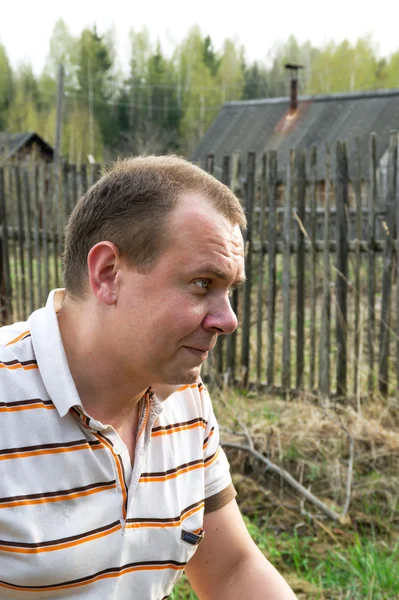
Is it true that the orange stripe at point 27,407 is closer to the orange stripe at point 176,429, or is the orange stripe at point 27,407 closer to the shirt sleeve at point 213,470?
the orange stripe at point 176,429

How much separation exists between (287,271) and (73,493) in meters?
4.20

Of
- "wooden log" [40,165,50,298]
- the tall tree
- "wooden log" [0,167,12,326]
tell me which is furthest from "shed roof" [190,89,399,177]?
the tall tree

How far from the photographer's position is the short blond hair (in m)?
1.44

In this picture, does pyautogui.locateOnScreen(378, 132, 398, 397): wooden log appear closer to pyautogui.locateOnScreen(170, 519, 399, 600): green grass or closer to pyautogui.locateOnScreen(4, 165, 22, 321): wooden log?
pyautogui.locateOnScreen(170, 519, 399, 600): green grass

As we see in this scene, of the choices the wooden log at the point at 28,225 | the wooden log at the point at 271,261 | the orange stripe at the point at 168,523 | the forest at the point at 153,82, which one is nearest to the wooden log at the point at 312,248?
the wooden log at the point at 271,261

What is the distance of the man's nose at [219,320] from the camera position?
1460 mm

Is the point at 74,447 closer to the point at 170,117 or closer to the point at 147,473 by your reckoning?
the point at 147,473

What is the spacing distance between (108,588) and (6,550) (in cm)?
23

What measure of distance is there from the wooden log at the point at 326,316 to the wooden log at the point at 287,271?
299 millimetres

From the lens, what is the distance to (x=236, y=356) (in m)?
6.02

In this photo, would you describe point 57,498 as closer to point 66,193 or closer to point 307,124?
point 66,193

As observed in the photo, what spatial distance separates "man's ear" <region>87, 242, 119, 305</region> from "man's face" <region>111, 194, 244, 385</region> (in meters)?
0.02

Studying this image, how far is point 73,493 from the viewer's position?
140 centimetres

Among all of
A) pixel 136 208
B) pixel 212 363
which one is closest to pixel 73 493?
pixel 136 208
